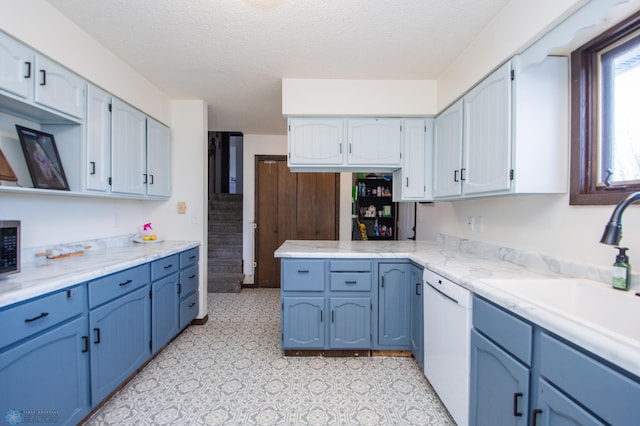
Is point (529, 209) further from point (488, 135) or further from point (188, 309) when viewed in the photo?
point (188, 309)

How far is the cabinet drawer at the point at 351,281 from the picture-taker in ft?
7.34

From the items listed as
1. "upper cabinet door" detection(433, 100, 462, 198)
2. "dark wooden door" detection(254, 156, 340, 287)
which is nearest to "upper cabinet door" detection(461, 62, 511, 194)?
"upper cabinet door" detection(433, 100, 462, 198)

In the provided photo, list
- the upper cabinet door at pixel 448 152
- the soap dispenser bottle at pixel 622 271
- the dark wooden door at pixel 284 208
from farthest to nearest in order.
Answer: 1. the dark wooden door at pixel 284 208
2. the upper cabinet door at pixel 448 152
3. the soap dispenser bottle at pixel 622 271

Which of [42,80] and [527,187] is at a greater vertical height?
[42,80]

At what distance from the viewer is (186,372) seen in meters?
2.05

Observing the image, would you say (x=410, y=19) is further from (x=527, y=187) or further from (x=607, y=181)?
(x=607, y=181)

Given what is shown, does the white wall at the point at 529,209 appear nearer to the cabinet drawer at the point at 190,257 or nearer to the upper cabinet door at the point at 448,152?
the upper cabinet door at the point at 448,152

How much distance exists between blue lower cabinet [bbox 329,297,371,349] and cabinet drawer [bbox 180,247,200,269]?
1.49 m

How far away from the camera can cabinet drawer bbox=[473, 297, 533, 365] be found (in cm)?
102

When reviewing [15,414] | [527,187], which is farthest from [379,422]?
[15,414]

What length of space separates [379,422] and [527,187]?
161 centimetres

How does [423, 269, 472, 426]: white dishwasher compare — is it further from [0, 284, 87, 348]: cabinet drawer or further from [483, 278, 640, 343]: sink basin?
[0, 284, 87, 348]: cabinet drawer

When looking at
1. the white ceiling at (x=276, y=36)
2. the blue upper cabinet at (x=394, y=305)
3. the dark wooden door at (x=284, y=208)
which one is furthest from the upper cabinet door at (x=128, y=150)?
the blue upper cabinet at (x=394, y=305)

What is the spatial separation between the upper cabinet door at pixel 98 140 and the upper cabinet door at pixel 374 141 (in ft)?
6.47
